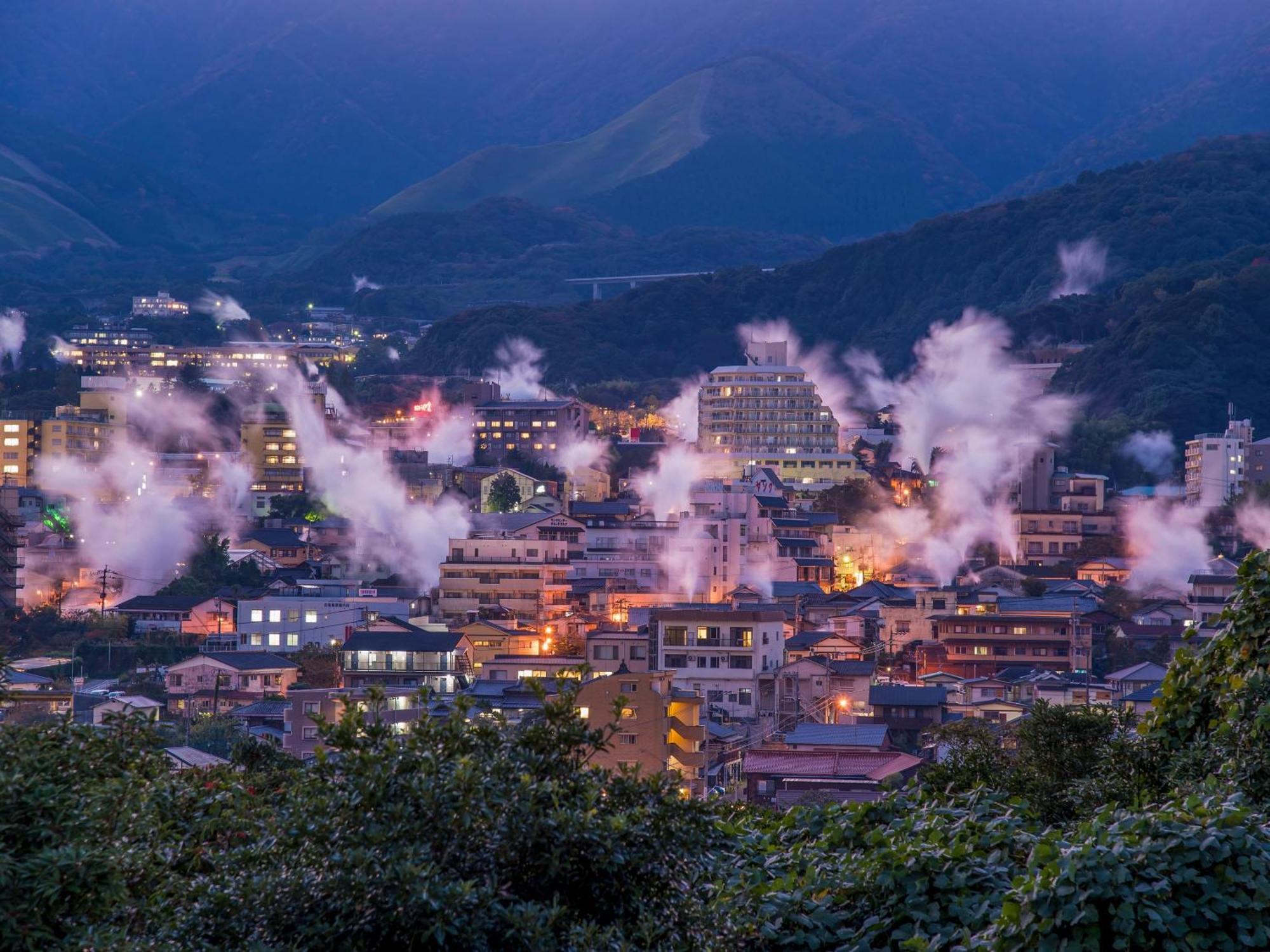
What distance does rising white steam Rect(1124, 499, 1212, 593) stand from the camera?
146ft

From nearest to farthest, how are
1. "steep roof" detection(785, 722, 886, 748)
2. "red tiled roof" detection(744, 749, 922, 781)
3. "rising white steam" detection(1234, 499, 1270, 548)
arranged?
"red tiled roof" detection(744, 749, 922, 781)
"steep roof" detection(785, 722, 886, 748)
"rising white steam" detection(1234, 499, 1270, 548)

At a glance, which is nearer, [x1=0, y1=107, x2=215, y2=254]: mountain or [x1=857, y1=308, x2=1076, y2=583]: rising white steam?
[x1=857, y1=308, x2=1076, y2=583]: rising white steam

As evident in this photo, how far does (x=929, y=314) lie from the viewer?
105 metres

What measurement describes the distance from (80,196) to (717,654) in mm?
161236

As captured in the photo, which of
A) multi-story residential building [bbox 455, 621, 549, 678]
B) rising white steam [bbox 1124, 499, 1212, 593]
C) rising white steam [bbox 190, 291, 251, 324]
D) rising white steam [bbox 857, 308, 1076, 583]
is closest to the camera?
multi-story residential building [bbox 455, 621, 549, 678]

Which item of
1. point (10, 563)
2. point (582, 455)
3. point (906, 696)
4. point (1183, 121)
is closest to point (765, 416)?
point (582, 455)

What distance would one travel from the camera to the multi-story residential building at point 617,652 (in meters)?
29.9

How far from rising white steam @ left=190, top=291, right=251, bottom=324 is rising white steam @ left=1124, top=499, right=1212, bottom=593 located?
227 feet

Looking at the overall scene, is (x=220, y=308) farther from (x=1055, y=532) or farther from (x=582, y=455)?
(x=1055, y=532)

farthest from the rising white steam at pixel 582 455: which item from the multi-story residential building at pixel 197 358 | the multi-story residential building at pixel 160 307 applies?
the multi-story residential building at pixel 160 307

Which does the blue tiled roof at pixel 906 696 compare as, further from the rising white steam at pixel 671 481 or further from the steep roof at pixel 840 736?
the rising white steam at pixel 671 481

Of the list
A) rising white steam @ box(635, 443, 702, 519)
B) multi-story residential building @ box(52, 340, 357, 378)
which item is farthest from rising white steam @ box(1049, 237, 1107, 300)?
multi-story residential building @ box(52, 340, 357, 378)

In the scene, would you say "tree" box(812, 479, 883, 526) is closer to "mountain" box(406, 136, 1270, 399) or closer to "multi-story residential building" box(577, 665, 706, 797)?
"multi-story residential building" box(577, 665, 706, 797)

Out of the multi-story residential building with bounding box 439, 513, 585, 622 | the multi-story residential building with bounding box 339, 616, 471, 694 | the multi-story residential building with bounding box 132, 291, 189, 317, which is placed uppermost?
the multi-story residential building with bounding box 132, 291, 189, 317
